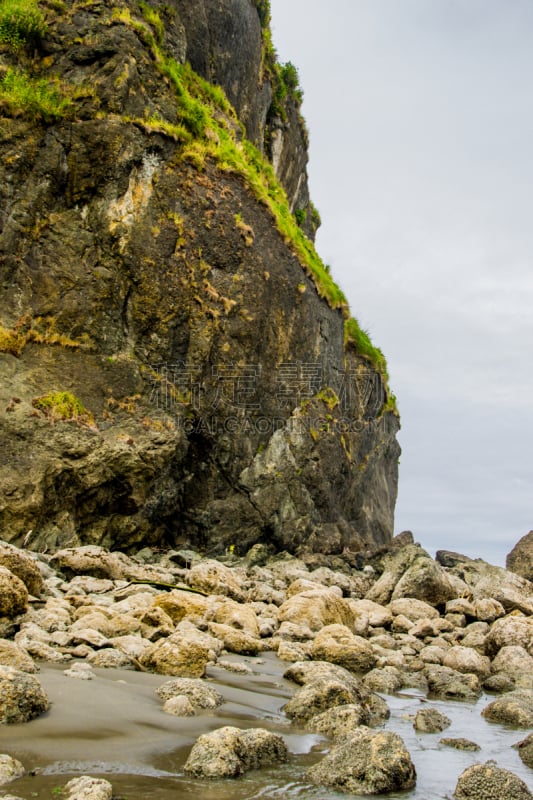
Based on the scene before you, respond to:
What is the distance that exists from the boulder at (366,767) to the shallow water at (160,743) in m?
0.08

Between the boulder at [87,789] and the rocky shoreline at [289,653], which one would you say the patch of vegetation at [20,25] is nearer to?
the rocky shoreline at [289,653]

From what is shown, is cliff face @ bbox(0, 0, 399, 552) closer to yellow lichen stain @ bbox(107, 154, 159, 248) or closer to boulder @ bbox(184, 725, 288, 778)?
yellow lichen stain @ bbox(107, 154, 159, 248)

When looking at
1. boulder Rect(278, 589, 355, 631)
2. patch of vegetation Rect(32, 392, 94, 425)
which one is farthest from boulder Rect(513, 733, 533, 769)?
patch of vegetation Rect(32, 392, 94, 425)

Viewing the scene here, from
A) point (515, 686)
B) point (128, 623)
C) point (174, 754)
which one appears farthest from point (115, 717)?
point (515, 686)

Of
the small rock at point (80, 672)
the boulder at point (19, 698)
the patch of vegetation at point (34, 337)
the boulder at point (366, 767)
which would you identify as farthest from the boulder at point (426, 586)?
the boulder at point (19, 698)

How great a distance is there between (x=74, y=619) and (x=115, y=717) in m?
3.02

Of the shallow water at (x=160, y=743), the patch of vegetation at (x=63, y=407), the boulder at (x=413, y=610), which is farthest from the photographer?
the patch of vegetation at (x=63, y=407)

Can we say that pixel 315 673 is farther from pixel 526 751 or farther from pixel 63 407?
pixel 63 407

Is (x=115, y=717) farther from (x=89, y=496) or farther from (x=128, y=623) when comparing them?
(x=89, y=496)

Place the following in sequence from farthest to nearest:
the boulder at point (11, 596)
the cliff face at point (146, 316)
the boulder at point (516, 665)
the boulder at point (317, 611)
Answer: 1. the cliff face at point (146, 316)
2. the boulder at point (317, 611)
3. the boulder at point (516, 665)
4. the boulder at point (11, 596)

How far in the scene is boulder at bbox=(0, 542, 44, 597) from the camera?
745 cm

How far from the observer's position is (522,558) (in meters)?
24.7

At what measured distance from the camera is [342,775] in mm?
3744

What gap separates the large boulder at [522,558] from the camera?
79.0ft
